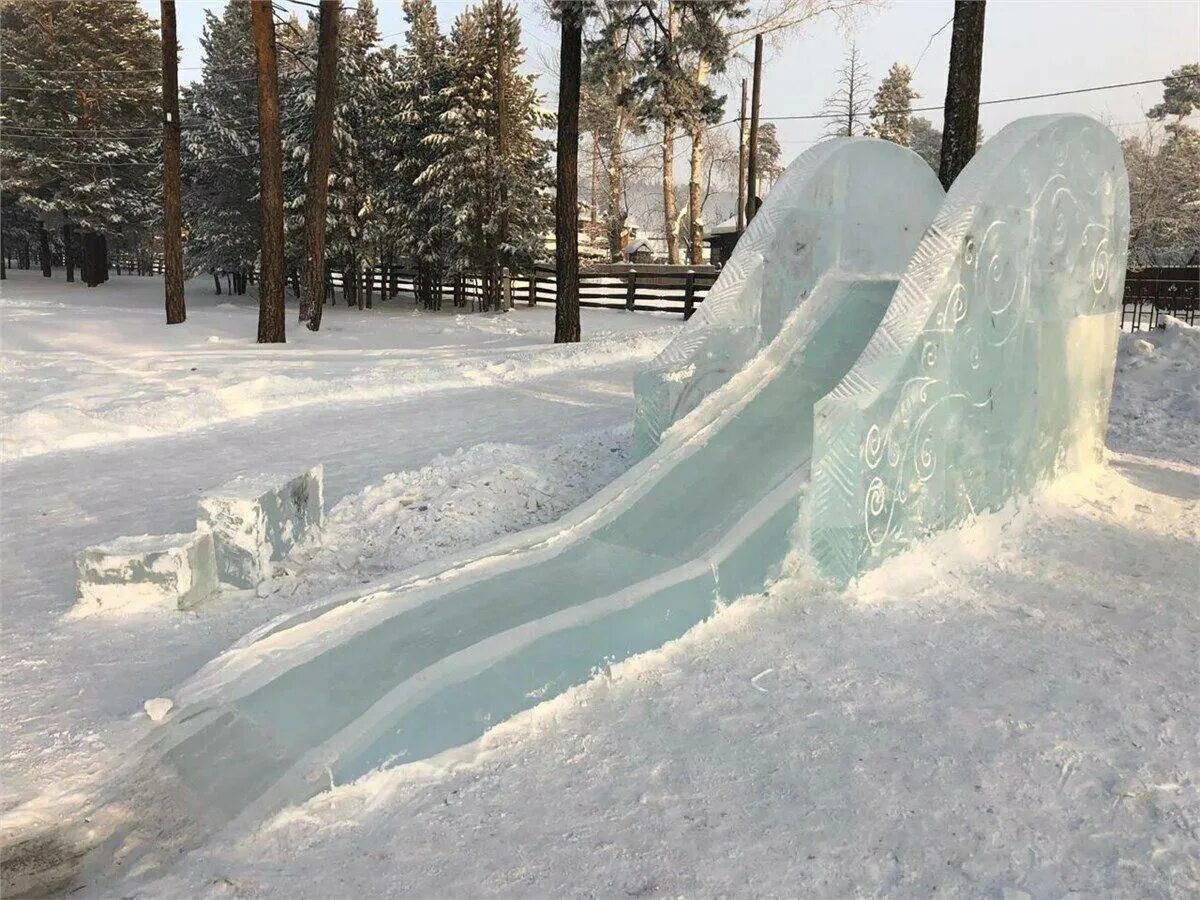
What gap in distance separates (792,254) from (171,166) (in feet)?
52.9

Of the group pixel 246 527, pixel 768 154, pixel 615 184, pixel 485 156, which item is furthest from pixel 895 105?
pixel 246 527

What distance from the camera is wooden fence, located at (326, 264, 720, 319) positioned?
25750 mm

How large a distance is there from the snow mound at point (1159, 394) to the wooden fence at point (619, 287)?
14.5 m

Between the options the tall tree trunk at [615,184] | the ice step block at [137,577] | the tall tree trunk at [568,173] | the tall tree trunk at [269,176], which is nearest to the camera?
the ice step block at [137,577]

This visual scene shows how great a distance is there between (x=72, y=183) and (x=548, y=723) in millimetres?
35755

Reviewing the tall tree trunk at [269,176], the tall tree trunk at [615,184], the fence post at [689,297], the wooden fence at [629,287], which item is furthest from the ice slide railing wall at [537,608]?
the tall tree trunk at [615,184]

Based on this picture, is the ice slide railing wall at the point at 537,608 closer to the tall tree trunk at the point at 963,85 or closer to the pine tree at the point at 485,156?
the tall tree trunk at the point at 963,85

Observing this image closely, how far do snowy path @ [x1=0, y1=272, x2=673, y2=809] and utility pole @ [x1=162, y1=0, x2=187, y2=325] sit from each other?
84 centimetres

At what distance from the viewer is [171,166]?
17891 mm

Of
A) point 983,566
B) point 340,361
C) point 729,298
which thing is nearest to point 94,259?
point 340,361

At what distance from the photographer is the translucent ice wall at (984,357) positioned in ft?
14.9

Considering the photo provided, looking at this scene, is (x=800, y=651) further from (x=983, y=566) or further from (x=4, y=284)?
(x=4, y=284)

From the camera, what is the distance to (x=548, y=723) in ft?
10.9

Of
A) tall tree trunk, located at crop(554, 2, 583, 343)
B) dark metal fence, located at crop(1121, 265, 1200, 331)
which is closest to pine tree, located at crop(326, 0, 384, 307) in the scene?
tall tree trunk, located at crop(554, 2, 583, 343)
